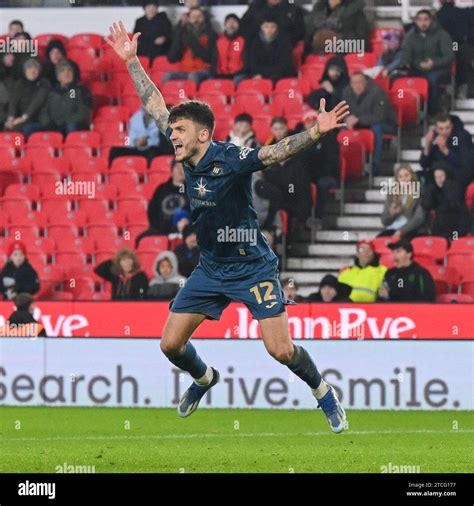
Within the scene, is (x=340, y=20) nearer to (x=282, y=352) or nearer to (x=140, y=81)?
(x=140, y=81)

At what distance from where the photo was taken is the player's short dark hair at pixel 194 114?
31.5 ft

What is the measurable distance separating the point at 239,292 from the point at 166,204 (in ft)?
26.2

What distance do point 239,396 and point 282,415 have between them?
0.79 metres

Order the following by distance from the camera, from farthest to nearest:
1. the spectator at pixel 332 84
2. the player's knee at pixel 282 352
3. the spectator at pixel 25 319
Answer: the spectator at pixel 332 84 < the spectator at pixel 25 319 < the player's knee at pixel 282 352

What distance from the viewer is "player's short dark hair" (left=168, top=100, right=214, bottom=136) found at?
961 centimetres

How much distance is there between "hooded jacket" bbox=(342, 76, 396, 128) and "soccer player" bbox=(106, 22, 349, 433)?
8.41 m

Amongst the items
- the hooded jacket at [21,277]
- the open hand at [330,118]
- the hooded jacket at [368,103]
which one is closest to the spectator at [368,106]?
the hooded jacket at [368,103]

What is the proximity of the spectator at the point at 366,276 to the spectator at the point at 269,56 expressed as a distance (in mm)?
4091

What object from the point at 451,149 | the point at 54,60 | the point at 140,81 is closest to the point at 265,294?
the point at 140,81

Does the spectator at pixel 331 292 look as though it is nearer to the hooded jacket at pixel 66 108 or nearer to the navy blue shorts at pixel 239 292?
the hooded jacket at pixel 66 108

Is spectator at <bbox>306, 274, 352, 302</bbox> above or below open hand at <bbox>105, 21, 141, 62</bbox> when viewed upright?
below

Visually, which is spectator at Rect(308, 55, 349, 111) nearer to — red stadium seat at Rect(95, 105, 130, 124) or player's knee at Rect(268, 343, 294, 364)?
red stadium seat at Rect(95, 105, 130, 124)

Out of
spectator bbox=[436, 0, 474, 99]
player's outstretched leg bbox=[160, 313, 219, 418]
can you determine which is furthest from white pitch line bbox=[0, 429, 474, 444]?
spectator bbox=[436, 0, 474, 99]
